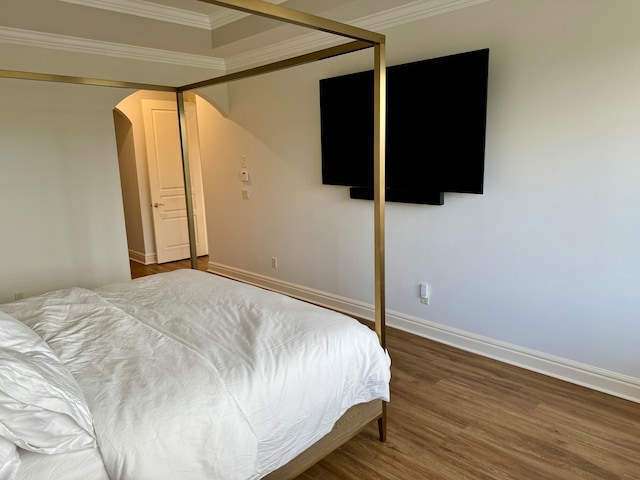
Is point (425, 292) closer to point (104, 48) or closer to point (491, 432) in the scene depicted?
point (491, 432)

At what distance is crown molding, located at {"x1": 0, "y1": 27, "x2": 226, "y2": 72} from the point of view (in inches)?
141

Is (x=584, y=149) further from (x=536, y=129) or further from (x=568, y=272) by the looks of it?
(x=568, y=272)

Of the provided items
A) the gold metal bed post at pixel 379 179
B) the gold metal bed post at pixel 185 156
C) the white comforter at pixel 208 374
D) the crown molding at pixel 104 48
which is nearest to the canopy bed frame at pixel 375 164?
the gold metal bed post at pixel 379 179

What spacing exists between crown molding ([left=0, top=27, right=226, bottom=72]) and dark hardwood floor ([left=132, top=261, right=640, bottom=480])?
3.63 m

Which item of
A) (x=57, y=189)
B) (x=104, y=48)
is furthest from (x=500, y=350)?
(x=104, y=48)

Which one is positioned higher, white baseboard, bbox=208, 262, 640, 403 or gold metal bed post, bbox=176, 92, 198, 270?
gold metal bed post, bbox=176, 92, 198, 270

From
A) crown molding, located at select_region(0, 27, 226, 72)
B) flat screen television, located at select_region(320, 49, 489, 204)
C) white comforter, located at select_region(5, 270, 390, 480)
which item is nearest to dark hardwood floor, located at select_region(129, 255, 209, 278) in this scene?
crown molding, located at select_region(0, 27, 226, 72)

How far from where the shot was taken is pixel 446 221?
131 inches

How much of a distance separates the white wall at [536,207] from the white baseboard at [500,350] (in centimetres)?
3

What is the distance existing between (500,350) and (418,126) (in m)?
1.71

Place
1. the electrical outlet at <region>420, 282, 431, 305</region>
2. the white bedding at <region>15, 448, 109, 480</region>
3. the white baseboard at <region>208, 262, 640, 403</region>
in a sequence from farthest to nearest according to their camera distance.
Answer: the electrical outlet at <region>420, 282, 431, 305</region>, the white baseboard at <region>208, 262, 640, 403</region>, the white bedding at <region>15, 448, 109, 480</region>

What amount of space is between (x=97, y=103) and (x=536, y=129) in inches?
146

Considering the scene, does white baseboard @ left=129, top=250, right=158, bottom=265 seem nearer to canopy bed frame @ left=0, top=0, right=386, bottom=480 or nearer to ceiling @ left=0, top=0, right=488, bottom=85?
ceiling @ left=0, top=0, right=488, bottom=85

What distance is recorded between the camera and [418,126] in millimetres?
3193
